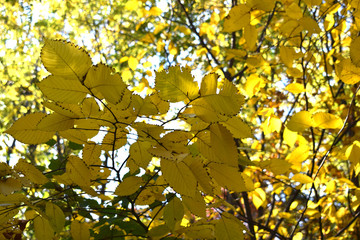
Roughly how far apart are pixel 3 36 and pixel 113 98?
205 inches

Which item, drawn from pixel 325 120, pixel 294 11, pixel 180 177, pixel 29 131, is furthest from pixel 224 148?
pixel 294 11

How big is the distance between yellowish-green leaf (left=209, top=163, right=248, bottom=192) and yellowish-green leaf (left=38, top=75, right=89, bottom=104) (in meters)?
0.26

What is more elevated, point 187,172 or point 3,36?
point 3,36

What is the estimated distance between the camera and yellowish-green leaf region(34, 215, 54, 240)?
65 centimetres

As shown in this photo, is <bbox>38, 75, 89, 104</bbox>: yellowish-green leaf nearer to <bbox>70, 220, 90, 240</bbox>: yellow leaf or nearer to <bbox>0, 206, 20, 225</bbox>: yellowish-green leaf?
<bbox>0, 206, 20, 225</bbox>: yellowish-green leaf

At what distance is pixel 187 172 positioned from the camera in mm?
528

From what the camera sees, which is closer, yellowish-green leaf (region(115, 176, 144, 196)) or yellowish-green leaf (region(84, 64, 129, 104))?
yellowish-green leaf (region(84, 64, 129, 104))

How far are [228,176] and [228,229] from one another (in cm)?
13

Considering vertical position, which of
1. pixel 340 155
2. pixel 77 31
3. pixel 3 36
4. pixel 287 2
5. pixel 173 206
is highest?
pixel 3 36

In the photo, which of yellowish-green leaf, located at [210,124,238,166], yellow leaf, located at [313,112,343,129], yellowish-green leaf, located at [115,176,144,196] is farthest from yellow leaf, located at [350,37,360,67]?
yellowish-green leaf, located at [115,176,144,196]

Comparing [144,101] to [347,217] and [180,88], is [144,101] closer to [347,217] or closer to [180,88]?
[180,88]

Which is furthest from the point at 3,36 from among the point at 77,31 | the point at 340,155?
the point at 340,155

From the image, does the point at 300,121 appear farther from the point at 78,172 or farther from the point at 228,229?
the point at 78,172

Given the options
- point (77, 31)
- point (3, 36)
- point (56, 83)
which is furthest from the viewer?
point (3, 36)
